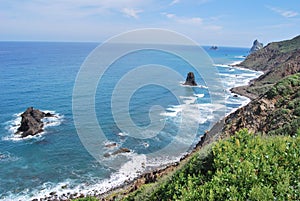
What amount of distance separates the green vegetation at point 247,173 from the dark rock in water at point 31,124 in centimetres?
3716

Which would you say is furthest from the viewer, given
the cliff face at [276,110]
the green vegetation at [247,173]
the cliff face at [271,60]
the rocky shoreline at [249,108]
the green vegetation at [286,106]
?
the cliff face at [271,60]

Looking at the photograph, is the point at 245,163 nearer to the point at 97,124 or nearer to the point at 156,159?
the point at 156,159

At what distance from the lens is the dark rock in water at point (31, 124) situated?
39.0m

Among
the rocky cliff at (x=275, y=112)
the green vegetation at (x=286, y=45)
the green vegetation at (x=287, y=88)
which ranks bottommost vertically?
the rocky cliff at (x=275, y=112)

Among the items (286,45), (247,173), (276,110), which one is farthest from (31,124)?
(286,45)

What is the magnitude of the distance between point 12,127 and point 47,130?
575 cm

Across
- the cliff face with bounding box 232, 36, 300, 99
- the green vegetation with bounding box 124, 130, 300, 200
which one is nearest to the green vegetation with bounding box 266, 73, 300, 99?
the green vegetation with bounding box 124, 130, 300, 200

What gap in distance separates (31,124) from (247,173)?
40.6 m

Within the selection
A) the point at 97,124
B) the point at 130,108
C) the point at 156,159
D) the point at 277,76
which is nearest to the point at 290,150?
the point at 156,159

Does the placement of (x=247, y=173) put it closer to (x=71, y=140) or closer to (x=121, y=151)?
(x=121, y=151)

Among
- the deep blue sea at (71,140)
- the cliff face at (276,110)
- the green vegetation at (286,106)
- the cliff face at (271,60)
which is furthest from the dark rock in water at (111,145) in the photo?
the cliff face at (271,60)

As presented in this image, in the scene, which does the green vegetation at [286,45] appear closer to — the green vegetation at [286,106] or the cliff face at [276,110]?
the green vegetation at [286,106]

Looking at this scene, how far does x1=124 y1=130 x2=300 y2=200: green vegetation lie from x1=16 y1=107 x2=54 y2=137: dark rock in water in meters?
37.2

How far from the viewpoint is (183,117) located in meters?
47.2
